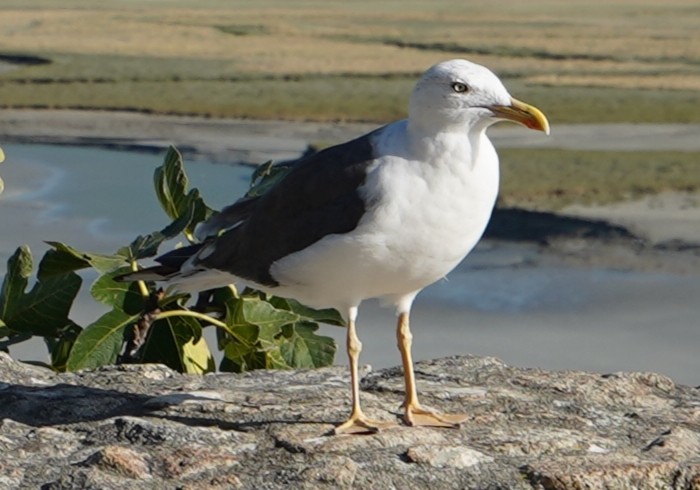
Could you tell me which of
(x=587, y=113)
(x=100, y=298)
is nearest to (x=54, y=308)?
(x=100, y=298)

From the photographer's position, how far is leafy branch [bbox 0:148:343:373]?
4.84m

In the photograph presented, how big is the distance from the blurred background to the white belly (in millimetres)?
3008

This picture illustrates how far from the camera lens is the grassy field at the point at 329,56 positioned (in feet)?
58.0

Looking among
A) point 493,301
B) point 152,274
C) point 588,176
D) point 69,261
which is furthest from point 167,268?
point 588,176

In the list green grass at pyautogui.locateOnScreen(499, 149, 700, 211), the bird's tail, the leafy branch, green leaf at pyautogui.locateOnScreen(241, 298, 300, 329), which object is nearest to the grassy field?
green grass at pyautogui.locateOnScreen(499, 149, 700, 211)

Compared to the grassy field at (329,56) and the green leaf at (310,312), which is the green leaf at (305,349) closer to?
the green leaf at (310,312)

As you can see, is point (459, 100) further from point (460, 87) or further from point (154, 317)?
point (154, 317)

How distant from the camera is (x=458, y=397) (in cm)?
429

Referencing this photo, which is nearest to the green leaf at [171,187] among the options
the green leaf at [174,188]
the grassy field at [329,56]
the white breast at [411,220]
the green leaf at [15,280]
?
the green leaf at [174,188]

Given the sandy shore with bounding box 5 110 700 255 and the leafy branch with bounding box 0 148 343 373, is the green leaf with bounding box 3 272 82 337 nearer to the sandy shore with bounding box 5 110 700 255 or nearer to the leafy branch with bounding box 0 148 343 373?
the leafy branch with bounding box 0 148 343 373

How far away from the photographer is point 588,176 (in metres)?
12.6

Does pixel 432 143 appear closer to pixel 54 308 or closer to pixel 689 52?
pixel 54 308

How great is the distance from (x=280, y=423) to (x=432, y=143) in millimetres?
788

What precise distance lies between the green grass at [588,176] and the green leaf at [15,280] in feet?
21.8
